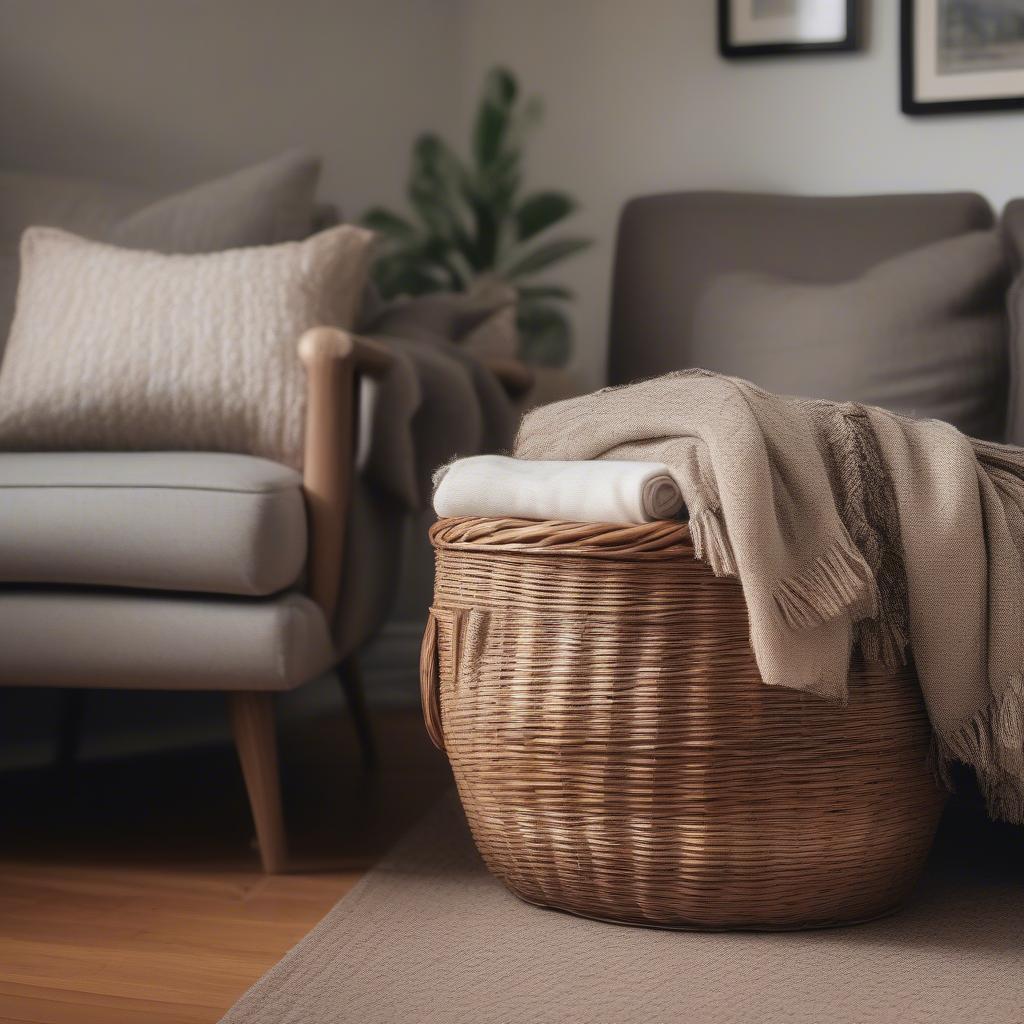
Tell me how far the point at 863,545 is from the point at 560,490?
283 millimetres

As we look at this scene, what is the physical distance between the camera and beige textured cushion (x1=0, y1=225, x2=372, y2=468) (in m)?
1.58

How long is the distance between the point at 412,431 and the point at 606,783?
2.53 feet

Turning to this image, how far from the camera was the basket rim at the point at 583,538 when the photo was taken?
1.13 m

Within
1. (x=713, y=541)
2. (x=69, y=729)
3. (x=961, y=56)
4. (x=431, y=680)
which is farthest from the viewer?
(x=961, y=56)

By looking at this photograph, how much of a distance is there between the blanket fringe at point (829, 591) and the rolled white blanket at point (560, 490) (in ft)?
0.43

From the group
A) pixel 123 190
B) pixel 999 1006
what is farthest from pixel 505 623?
pixel 123 190

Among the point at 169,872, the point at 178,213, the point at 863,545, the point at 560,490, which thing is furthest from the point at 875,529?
the point at 178,213

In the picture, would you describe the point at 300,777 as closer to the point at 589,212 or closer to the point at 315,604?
the point at 315,604

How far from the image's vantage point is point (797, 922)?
47.9 inches

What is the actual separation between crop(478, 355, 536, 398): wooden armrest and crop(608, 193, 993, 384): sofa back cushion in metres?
0.16

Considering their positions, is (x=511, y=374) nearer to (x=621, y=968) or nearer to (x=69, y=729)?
(x=69, y=729)

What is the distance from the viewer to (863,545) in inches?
46.2

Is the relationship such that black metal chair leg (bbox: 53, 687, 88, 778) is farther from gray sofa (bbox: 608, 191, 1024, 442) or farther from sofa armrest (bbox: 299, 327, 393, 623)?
gray sofa (bbox: 608, 191, 1024, 442)

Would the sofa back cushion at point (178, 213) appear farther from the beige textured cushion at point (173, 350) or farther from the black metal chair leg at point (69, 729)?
the black metal chair leg at point (69, 729)
